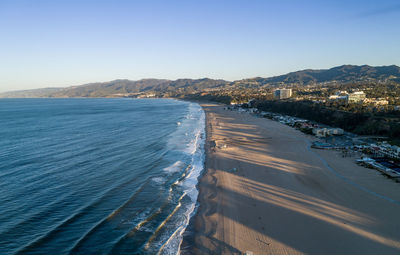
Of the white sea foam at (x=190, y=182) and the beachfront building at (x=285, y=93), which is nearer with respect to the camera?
the white sea foam at (x=190, y=182)

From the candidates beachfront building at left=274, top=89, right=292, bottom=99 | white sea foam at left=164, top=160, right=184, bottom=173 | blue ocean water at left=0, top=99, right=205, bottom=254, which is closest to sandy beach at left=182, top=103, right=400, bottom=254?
blue ocean water at left=0, top=99, right=205, bottom=254

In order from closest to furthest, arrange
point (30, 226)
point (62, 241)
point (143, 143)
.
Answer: point (62, 241) → point (30, 226) → point (143, 143)

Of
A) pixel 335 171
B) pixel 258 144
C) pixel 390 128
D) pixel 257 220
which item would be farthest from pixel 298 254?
pixel 390 128

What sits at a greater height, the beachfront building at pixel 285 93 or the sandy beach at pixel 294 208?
the beachfront building at pixel 285 93

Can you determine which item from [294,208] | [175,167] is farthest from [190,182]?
[294,208]

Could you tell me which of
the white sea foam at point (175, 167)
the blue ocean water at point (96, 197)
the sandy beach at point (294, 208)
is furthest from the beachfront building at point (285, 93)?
the white sea foam at point (175, 167)

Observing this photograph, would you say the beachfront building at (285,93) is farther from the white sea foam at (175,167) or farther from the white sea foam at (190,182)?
the white sea foam at (175,167)

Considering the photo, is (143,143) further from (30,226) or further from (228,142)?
(30,226)

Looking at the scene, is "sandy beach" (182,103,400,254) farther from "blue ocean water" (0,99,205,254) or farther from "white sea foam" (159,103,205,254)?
"blue ocean water" (0,99,205,254)
